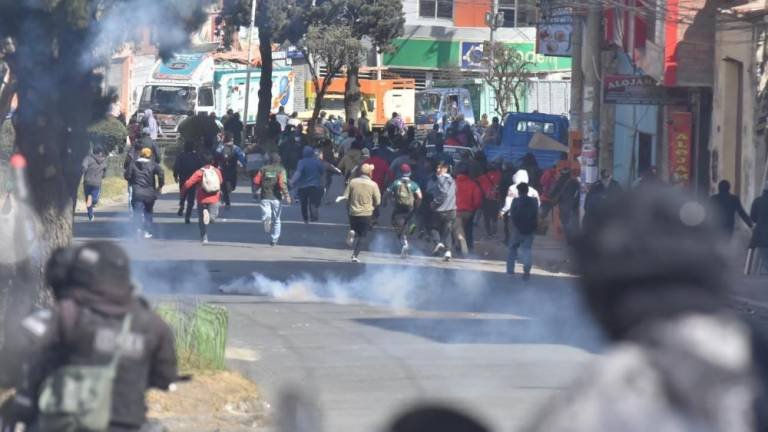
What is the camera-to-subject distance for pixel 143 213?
2364 cm

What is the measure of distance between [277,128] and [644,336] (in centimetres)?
4332

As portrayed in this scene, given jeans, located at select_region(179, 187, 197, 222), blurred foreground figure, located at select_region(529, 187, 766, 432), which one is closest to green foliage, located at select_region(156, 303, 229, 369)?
blurred foreground figure, located at select_region(529, 187, 766, 432)

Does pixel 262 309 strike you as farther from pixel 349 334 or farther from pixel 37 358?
pixel 37 358

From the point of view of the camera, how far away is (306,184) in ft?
89.2

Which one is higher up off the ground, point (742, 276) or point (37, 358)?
point (37, 358)

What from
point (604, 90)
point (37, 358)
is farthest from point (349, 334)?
point (604, 90)

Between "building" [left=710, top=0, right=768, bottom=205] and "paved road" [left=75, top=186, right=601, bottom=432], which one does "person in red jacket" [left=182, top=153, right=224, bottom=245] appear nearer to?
"paved road" [left=75, top=186, right=601, bottom=432]

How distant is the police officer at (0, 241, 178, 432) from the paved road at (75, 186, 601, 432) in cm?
272

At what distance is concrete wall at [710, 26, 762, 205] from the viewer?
23797 mm

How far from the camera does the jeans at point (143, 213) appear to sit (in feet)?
77.0

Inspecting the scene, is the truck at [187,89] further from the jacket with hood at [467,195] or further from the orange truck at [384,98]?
the jacket with hood at [467,195]

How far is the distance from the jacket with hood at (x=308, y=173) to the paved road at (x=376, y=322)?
6.20 feet

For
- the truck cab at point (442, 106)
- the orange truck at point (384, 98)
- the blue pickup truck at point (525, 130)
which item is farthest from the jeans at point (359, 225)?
the orange truck at point (384, 98)

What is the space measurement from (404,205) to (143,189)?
13.4 ft
